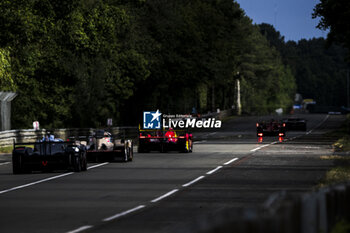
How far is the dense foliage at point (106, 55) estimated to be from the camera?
5503cm

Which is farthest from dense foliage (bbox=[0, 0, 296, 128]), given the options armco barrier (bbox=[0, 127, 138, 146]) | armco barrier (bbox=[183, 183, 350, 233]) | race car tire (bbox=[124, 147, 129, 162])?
armco barrier (bbox=[183, 183, 350, 233])

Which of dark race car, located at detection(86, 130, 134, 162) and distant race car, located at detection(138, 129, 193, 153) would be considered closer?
dark race car, located at detection(86, 130, 134, 162)

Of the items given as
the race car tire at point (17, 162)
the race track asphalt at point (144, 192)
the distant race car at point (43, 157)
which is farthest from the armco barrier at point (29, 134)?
the race car tire at point (17, 162)

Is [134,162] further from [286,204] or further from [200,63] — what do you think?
[200,63]

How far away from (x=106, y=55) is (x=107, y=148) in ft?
123

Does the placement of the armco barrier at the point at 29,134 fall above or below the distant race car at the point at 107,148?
above

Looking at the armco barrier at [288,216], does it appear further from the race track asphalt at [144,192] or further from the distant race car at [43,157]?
the distant race car at [43,157]

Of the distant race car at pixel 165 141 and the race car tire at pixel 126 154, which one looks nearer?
the race car tire at pixel 126 154

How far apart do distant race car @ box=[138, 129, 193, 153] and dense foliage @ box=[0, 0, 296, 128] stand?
9376 mm

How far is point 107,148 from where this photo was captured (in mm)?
31859

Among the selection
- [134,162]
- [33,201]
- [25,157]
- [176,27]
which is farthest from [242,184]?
[176,27]

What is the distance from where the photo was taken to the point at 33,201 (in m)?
17.2

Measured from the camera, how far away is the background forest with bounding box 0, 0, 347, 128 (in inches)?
2167

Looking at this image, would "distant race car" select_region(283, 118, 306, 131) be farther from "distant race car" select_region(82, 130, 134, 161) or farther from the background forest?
"distant race car" select_region(82, 130, 134, 161)
